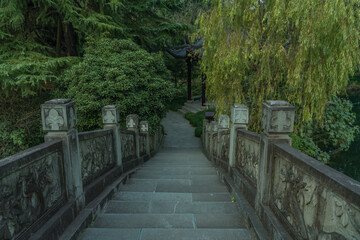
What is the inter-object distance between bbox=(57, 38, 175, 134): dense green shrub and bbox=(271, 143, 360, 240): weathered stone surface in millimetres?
6363

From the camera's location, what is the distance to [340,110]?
7582mm

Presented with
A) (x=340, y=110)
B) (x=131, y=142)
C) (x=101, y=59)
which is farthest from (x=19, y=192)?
(x=340, y=110)

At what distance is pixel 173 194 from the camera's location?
3773 millimetres

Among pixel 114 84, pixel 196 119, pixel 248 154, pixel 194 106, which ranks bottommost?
pixel 196 119

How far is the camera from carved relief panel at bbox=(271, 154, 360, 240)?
4.59 ft

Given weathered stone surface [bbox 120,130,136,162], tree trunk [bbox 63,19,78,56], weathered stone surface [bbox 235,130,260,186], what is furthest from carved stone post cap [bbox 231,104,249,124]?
tree trunk [bbox 63,19,78,56]

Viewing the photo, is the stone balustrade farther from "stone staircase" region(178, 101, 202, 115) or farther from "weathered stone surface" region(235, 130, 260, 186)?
"stone staircase" region(178, 101, 202, 115)

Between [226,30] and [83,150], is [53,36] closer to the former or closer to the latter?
[226,30]

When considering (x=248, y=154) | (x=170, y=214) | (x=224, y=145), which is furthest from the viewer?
(x=224, y=145)

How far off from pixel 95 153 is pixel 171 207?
1546mm

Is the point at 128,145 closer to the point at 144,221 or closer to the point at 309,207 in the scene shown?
the point at 144,221

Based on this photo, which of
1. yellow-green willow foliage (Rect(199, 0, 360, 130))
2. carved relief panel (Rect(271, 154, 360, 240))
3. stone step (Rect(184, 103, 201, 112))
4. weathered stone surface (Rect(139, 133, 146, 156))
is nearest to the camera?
carved relief panel (Rect(271, 154, 360, 240))

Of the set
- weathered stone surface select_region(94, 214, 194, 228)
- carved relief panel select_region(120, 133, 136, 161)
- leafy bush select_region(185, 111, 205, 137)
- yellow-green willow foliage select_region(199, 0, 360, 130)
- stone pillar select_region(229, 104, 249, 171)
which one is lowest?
leafy bush select_region(185, 111, 205, 137)

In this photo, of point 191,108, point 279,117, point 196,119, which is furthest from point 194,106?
point 279,117
